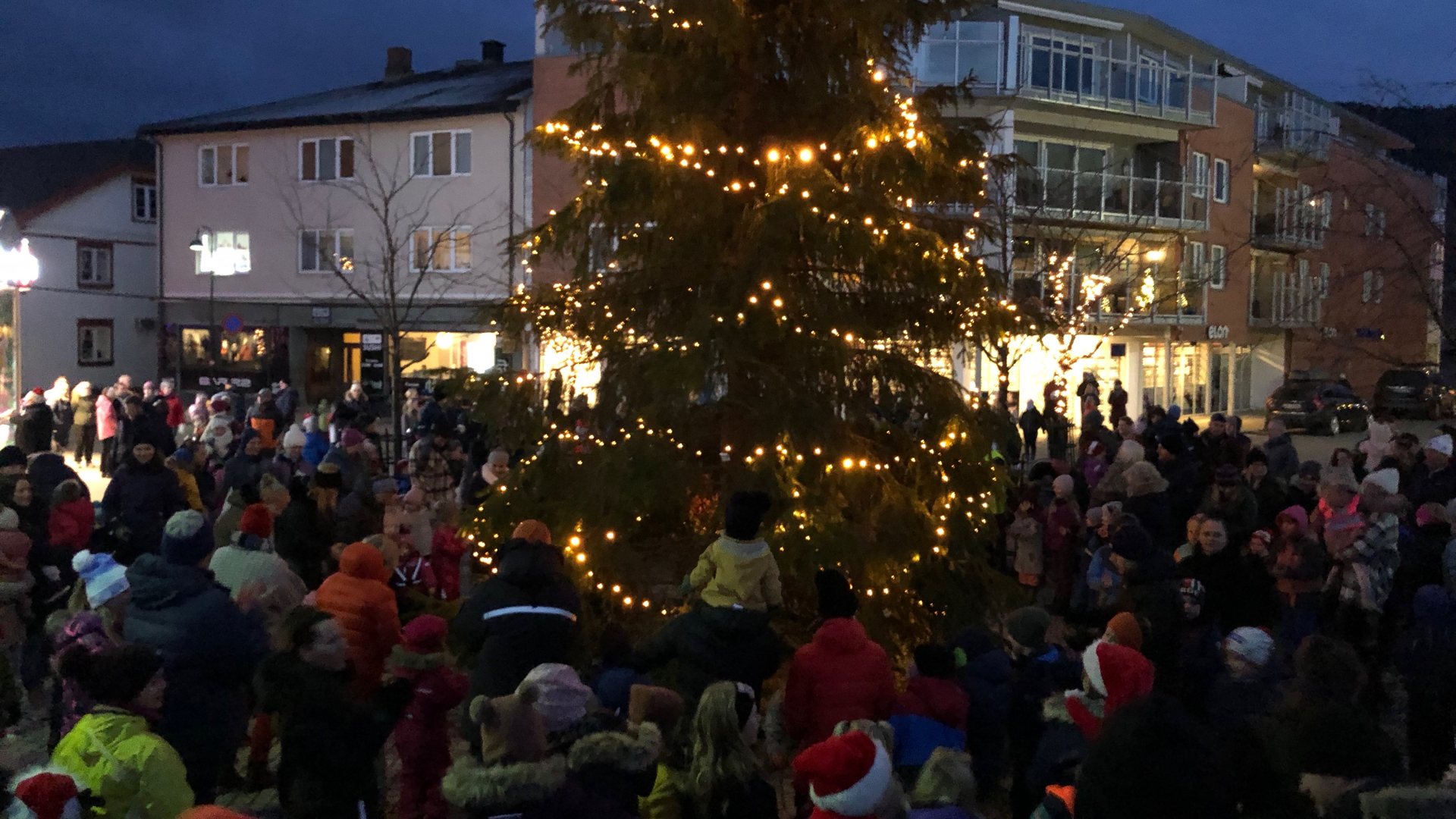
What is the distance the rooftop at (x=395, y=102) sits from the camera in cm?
3319

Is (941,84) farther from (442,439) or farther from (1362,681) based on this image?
(442,439)

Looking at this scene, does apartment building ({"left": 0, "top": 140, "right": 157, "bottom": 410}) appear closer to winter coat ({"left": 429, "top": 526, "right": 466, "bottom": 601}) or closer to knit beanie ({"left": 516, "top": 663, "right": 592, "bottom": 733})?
winter coat ({"left": 429, "top": 526, "right": 466, "bottom": 601})

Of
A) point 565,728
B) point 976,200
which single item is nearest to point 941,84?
point 976,200

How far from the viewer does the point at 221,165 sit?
3716cm

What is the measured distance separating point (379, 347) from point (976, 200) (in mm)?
19957

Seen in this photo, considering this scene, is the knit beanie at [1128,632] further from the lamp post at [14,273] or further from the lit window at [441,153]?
the lit window at [441,153]

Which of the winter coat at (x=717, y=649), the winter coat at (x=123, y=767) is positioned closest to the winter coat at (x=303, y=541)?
the winter coat at (x=717, y=649)

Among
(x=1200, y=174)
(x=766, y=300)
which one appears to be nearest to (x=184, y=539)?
(x=766, y=300)

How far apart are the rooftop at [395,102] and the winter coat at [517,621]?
28664 mm

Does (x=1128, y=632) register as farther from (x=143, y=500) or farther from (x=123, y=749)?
(x=143, y=500)

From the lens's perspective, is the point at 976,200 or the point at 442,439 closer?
the point at 976,200

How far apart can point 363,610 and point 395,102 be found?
32520 mm

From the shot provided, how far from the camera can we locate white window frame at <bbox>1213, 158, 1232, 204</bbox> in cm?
4041

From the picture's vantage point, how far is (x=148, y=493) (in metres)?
9.79
